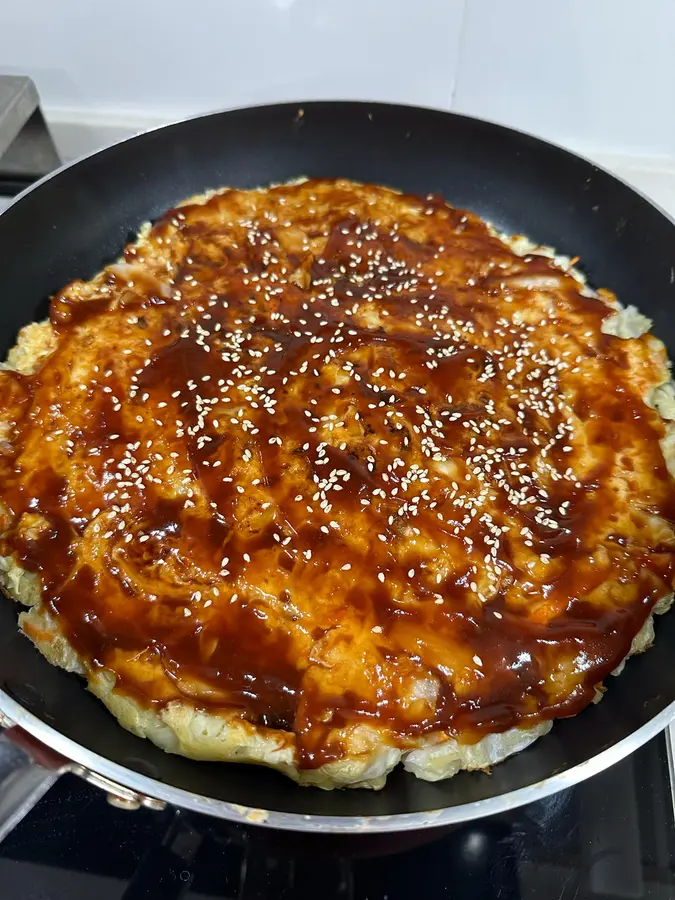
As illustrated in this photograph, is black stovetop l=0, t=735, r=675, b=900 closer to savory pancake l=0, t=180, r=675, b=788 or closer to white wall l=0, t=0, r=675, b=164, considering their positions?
savory pancake l=0, t=180, r=675, b=788

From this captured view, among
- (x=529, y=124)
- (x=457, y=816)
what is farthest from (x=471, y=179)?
(x=457, y=816)

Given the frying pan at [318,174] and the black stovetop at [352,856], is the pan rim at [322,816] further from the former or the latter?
the black stovetop at [352,856]

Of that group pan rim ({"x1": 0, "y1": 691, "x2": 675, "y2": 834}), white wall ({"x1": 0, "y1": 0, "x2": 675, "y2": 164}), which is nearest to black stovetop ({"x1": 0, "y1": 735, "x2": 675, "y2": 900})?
pan rim ({"x1": 0, "y1": 691, "x2": 675, "y2": 834})

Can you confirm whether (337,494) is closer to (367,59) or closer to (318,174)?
(318,174)

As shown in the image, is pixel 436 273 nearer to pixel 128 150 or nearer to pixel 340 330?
pixel 340 330

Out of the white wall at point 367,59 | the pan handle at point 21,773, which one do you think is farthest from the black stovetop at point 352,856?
the white wall at point 367,59
